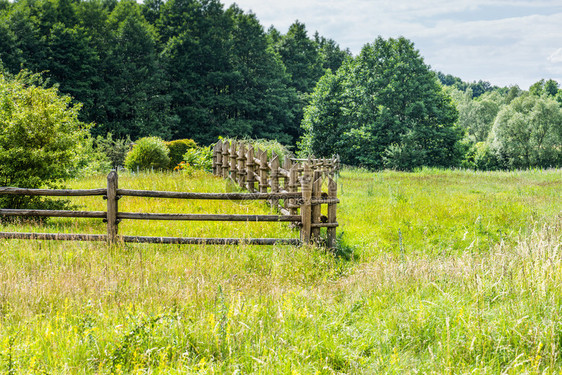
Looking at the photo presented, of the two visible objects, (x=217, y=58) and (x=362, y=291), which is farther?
A: (x=217, y=58)

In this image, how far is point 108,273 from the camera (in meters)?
6.00

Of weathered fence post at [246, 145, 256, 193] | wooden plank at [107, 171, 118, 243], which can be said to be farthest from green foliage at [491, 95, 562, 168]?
wooden plank at [107, 171, 118, 243]

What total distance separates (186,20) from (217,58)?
16.3 feet

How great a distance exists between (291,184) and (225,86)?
42.7 meters

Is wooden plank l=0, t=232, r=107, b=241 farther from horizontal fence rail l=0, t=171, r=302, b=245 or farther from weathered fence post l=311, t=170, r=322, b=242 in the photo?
weathered fence post l=311, t=170, r=322, b=242

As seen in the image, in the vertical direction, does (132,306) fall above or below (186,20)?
below

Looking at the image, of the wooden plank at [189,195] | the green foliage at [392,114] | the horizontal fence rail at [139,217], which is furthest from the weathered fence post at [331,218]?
the green foliage at [392,114]

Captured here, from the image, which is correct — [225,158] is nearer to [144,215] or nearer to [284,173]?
[284,173]

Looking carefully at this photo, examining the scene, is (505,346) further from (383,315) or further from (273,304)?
(273,304)

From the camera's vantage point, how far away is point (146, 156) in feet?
72.8

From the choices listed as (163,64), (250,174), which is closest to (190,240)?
(250,174)

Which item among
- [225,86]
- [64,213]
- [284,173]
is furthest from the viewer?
[225,86]

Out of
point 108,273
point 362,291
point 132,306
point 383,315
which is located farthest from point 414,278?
point 108,273

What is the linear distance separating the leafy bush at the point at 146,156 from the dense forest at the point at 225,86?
1562cm
